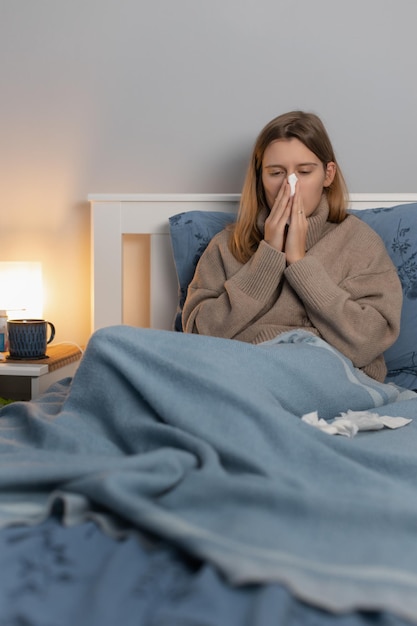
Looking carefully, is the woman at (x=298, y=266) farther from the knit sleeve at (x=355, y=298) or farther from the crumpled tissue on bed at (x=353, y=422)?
the crumpled tissue on bed at (x=353, y=422)

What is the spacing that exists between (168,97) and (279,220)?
573mm

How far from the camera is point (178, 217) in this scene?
167 cm

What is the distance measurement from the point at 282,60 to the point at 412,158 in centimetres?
41

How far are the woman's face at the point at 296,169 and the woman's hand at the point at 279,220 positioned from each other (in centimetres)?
4

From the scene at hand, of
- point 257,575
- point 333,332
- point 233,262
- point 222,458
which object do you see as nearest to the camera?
point 257,575

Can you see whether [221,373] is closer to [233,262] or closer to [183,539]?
[183,539]

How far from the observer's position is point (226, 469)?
0.81 meters

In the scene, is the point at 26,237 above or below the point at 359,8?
below

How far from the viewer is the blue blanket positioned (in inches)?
25.5

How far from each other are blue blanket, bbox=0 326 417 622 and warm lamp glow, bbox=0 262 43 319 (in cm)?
74

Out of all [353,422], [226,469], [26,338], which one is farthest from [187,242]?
[226,469]

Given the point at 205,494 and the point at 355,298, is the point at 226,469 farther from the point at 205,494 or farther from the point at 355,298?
the point at 355,298

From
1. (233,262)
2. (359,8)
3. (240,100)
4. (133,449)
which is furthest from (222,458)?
(359,8)

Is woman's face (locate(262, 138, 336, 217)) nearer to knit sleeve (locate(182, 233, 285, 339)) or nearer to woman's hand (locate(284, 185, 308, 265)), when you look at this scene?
woman's hand (locate(284, 185, 308, 265))
